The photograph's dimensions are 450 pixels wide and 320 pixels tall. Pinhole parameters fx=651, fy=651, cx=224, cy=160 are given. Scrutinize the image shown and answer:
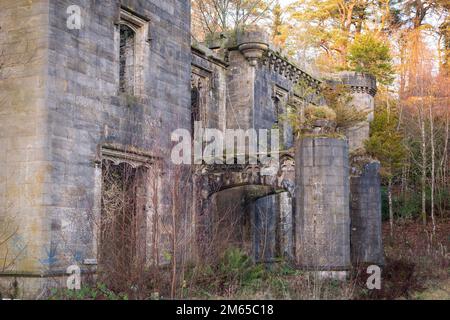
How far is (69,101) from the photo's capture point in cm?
1345

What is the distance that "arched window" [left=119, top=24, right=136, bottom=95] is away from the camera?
15.9m

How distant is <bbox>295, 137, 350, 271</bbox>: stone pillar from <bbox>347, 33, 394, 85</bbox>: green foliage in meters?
18.5

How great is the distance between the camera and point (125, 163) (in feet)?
49.6

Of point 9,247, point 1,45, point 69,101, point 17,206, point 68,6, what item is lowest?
point 9,247

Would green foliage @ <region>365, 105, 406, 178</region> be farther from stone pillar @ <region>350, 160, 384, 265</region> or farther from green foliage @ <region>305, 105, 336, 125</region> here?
green foliage @ <region>305, 105, 336, 125</region>

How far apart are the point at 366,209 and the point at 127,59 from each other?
327 inches

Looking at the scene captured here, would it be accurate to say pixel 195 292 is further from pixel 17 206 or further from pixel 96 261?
pixel 17 206

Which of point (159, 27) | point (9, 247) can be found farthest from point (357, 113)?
point (9, 247)

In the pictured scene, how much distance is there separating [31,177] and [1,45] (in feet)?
9.55

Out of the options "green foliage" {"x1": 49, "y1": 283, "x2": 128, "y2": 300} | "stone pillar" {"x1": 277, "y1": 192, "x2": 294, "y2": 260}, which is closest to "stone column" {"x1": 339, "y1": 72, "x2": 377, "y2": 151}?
"stone pillar" {"x1": 277, "y1": 192, "x2": 294, "y2": 260}

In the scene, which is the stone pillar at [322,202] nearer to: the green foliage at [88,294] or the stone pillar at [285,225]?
the green foliage at [88,294]

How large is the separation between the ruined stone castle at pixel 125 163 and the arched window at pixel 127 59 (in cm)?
3

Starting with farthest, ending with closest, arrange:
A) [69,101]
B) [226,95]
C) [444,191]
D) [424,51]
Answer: [424,51] < [444,191] < [226,95] < [69,101]
